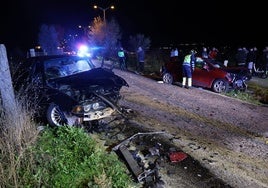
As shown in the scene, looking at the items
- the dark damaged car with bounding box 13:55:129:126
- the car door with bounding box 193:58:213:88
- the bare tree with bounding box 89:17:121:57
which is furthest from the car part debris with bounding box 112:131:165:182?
the bare tree with bounding box 89:17:121:57

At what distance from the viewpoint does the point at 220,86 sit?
13.1m

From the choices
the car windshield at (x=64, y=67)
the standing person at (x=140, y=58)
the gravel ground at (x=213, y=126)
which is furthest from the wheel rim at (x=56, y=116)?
the standing person at (x=140, y=58)

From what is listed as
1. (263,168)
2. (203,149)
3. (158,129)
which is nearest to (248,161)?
(263,168)

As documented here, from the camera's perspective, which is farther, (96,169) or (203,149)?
(203,149)

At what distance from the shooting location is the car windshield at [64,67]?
8.38 m

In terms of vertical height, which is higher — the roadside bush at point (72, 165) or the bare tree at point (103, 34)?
the bare tree at point (103, 34)

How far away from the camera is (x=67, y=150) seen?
6156mm

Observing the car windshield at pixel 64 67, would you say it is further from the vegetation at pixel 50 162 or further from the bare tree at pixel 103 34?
the bare tree at pixel 103 34

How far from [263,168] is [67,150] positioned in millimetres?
3965

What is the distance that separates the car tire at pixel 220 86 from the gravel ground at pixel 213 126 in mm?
391

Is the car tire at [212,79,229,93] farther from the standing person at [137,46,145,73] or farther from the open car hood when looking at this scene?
the standing person at [137,46,145,73]

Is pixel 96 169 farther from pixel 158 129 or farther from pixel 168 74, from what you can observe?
pixel 168 74

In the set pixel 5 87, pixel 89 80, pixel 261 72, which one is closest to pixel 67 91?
pixel 89 80

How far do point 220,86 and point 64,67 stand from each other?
7285 mm
